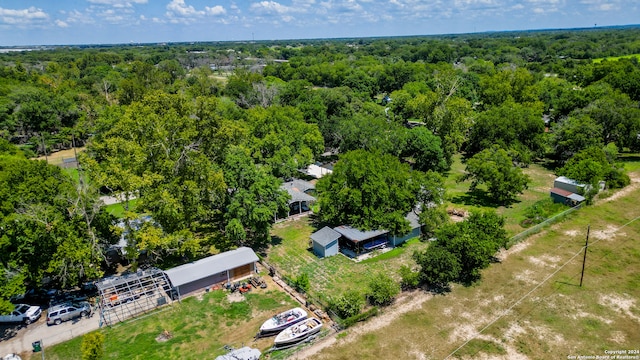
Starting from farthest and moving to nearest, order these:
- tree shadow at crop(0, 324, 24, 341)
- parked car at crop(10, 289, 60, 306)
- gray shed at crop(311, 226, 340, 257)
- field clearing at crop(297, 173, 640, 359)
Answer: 1. gray shed at crop(311, 226, 340, 257)
2. parked car at crop(10, 289, 60, 306)
3. tree shadow at crop(0, 324, 24, 341)
4. field clearing at crop(297, 173, 640, 359)

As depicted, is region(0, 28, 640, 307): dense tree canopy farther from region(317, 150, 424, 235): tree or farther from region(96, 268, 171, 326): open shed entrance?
region(96, 268, 171, 326): open shed entrance

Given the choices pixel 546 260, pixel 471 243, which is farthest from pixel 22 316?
pixel 546 260

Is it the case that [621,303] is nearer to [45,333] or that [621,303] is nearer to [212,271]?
[212,271]

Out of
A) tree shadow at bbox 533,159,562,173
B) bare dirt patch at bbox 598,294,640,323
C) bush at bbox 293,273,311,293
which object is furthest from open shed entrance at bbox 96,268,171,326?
tree shadow at bbox 533,159,562,173

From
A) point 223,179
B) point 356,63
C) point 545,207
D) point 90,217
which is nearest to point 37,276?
point 90,217

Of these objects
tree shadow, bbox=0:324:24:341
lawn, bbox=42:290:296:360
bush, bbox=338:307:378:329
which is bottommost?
lawn, bbox=42:290:296:360

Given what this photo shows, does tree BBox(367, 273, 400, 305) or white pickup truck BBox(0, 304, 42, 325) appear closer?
white pickup truck BBox(0, 304, 42, 325)
